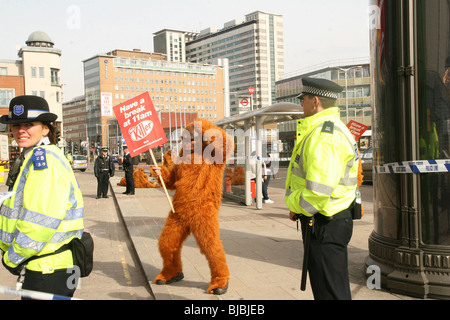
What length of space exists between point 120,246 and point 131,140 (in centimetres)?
292

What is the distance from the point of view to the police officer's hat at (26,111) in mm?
2609

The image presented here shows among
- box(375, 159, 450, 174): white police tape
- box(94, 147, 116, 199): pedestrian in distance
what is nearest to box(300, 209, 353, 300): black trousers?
box(375, 159, 450, 174): white police tape

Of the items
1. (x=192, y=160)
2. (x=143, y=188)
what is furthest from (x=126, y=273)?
(x=143, y=188)

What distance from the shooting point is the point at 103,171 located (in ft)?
51.6

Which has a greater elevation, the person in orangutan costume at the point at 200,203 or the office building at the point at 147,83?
the office building at the point at 147,83

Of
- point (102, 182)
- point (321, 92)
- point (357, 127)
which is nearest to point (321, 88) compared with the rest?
point (321, 92)

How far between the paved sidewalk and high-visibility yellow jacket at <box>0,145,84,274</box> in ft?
7.48

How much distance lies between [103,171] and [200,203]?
11.8 meters

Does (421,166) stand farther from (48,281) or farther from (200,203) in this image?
(48,281)

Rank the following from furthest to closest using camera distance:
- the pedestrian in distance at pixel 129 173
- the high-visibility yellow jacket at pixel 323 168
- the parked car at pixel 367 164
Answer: the parked car at pixel 367 164
the pedestrian in distance at pixel 129 173
the high-visibility yellow jacket at pixel 323 168

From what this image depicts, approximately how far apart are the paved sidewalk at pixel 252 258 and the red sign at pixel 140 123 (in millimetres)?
1722

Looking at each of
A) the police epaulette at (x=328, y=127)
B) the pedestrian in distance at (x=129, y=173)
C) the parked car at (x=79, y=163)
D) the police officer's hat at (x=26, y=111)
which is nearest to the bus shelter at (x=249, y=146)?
the pedestrian in distance at (x=129, y=173)

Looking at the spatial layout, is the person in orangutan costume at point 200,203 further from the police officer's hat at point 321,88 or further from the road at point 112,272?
the police officer's hat at point 321,88

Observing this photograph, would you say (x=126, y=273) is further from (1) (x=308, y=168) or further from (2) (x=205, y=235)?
(1) (x=308, y=168)
